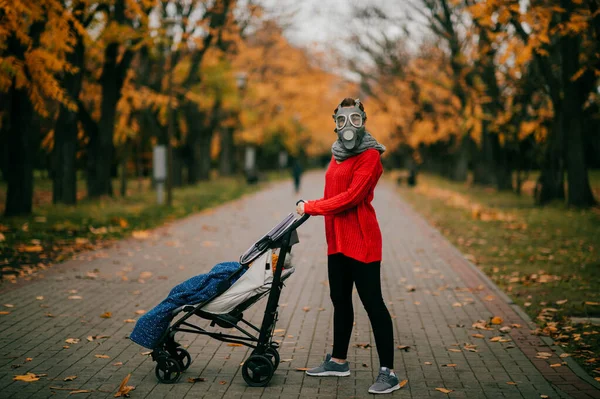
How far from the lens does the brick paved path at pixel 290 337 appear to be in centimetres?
548

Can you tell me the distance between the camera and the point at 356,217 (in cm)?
539

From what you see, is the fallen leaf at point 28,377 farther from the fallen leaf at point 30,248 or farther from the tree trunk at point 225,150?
the tree trunk at point 225,150

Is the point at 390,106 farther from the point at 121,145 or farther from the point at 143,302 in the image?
the point at 143,302

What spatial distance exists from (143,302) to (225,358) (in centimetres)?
266

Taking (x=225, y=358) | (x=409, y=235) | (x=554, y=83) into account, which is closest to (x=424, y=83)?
(x=554, y=83)

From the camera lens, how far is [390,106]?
48.1 metres

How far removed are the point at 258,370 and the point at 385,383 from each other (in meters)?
0.88

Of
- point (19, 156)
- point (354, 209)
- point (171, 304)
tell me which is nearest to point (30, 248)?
point (19, 156)

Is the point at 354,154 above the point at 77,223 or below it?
above

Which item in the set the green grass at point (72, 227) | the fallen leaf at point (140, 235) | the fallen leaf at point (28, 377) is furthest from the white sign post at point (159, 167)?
the fallen leaf at point (28, 377)

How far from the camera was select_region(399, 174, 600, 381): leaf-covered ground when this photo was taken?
295 inches

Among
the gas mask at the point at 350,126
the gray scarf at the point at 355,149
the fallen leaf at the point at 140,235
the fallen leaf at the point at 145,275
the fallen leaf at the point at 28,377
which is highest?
the gas mask at the point at 350,126

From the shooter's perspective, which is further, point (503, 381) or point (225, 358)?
point (225, 358)

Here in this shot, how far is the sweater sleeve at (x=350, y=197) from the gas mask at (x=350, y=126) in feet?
0.55
